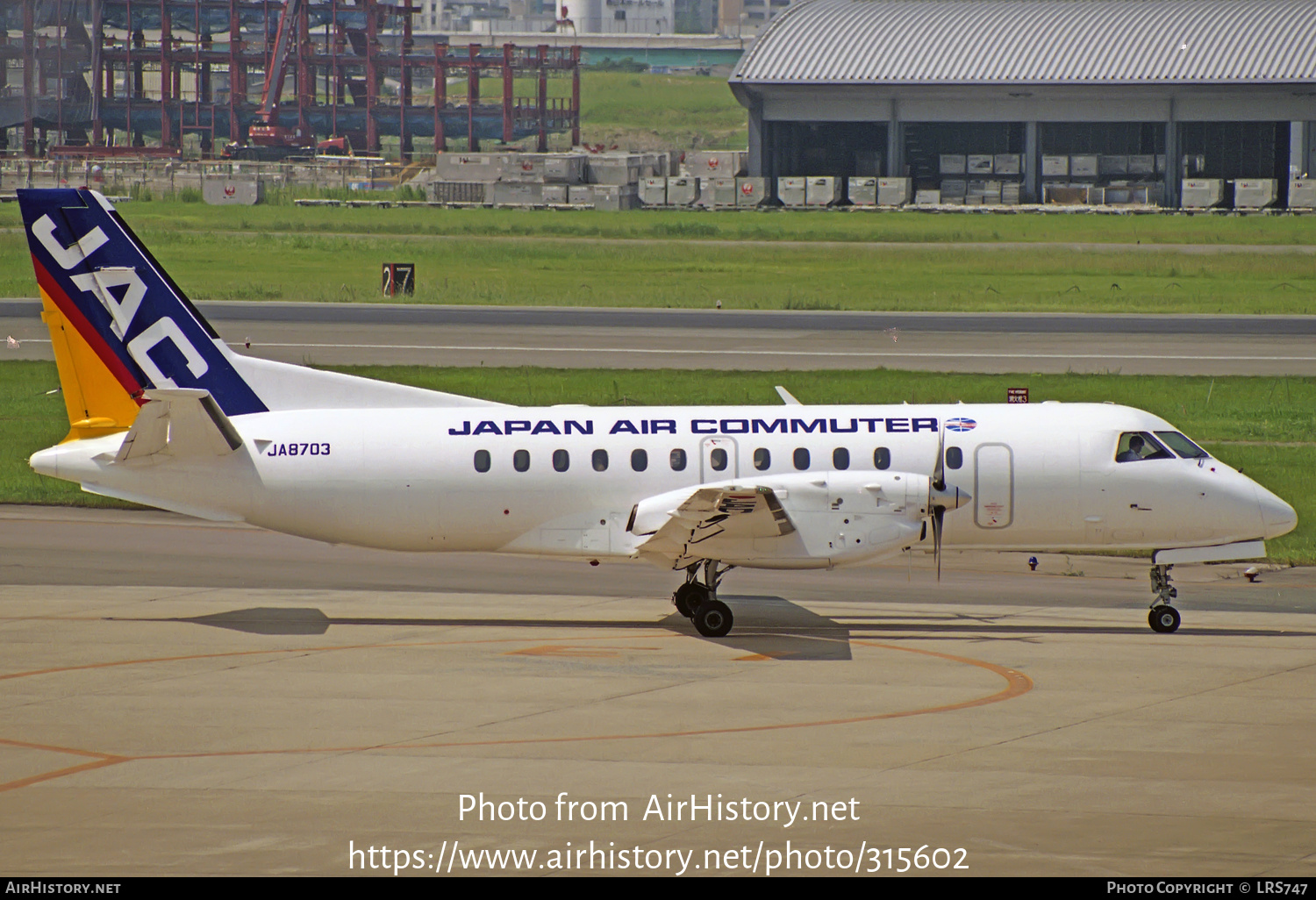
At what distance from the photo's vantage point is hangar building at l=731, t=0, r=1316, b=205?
392 feet

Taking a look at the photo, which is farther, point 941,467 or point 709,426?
point 709,426

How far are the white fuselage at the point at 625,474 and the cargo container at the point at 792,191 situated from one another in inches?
3990

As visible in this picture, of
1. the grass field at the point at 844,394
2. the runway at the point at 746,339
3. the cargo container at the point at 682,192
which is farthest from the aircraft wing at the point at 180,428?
the cargo container at the point at 682,192

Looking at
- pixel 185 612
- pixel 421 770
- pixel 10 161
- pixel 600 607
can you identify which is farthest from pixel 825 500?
pixel 10 161

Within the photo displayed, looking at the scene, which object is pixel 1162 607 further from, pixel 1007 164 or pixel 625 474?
pixel 1007 164

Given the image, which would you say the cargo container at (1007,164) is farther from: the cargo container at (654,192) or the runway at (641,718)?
the runway at (641,718)

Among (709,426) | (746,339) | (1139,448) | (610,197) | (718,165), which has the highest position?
(718,165)

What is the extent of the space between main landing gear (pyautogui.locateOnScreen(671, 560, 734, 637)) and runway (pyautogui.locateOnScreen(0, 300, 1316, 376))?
1130 inches

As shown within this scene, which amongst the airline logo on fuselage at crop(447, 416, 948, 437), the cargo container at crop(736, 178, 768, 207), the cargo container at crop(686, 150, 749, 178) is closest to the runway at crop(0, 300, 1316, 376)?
the airline logo on fuselage at crop(447, 416, 948, 437)

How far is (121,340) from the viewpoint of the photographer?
24969 millimetres

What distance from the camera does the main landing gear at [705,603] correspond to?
2347 centimetres

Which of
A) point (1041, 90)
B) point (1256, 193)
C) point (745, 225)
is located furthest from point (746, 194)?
point (1256, 193)

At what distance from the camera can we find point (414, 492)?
2419cm

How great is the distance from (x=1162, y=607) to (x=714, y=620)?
6752mm
